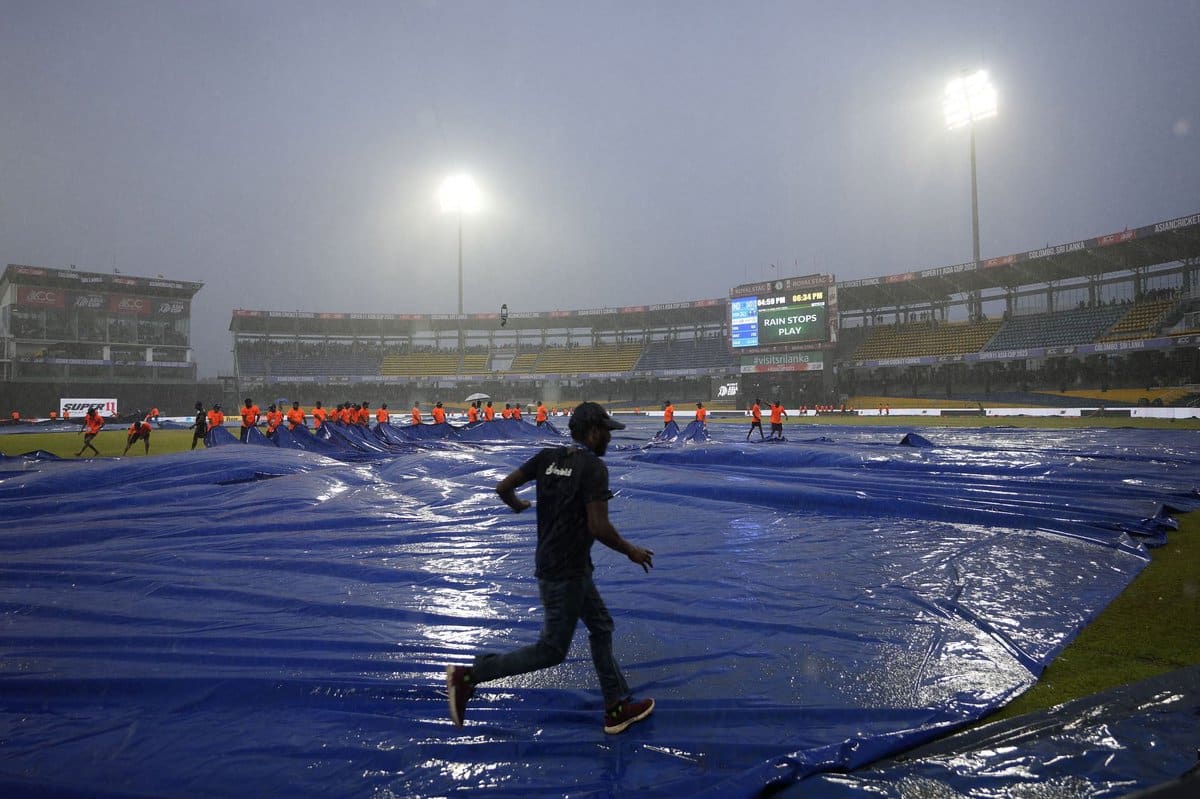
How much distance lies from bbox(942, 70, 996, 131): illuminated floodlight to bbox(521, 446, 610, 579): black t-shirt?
48553mm

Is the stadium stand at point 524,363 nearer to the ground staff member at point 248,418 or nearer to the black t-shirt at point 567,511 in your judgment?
the ground staff member at point 248,418

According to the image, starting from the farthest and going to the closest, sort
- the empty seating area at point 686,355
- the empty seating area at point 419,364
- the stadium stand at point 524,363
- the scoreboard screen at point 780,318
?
1. the empty seating area at point 419,364
2. the stadium stand at point 524,363
3. the empty seating area at point 686,355
4. the scoreboard screen at point 780,318

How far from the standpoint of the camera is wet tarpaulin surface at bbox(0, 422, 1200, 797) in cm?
283

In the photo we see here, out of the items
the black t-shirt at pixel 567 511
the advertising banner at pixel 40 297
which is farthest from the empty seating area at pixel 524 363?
the black t-shirt at pixel 567 511

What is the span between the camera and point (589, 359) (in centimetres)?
5941

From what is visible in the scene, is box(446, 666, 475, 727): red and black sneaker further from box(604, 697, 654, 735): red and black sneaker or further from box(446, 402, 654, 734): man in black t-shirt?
box(604, 697, 654, 735): red and black sneaker

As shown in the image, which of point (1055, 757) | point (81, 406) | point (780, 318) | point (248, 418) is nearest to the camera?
point (1055, 757)

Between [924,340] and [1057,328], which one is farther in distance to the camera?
[924,340]

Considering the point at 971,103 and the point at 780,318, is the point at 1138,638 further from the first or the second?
the point at 971,103

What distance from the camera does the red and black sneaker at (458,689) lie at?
2980 mm

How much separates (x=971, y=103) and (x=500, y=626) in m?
48.9

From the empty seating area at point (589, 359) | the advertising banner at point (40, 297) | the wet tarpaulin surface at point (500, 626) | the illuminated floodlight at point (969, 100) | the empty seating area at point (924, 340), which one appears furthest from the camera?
the empty seating area at point (589, 359)

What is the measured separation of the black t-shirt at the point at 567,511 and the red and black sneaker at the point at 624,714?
674 mm

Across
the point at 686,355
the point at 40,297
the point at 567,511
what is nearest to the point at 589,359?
the point at 686,355
